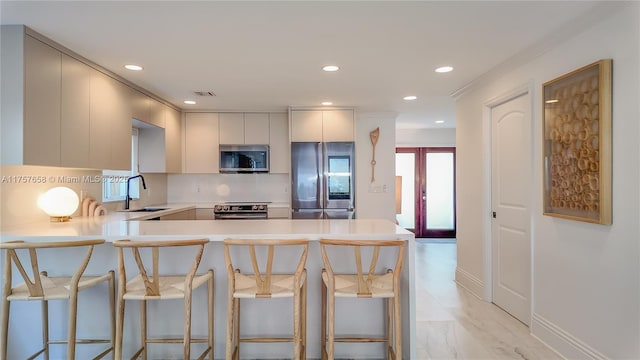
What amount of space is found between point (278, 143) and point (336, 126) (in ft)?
2.92

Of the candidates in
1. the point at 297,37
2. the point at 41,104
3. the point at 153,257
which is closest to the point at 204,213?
the point at 41,104

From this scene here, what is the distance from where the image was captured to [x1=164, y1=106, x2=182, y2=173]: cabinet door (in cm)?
463

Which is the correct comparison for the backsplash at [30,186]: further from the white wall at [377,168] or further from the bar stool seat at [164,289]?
the white wall at [377,168]

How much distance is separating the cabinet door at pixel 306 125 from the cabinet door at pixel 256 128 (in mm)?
462

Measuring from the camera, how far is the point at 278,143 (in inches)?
201

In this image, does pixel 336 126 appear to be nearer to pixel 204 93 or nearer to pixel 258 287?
pixel 204 93

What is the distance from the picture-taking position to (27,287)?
196 centimetres

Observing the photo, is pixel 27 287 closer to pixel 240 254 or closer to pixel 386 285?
pixel 240 254

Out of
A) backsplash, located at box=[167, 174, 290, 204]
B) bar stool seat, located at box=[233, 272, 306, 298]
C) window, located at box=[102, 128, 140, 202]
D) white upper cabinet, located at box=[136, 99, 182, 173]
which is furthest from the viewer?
backsplash, located at box=[167, 174, 290, 204]

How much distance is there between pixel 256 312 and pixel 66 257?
1352 millimetres

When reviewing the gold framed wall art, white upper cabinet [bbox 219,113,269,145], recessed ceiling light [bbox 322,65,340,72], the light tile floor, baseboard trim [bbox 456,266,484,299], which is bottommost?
the light tile floor

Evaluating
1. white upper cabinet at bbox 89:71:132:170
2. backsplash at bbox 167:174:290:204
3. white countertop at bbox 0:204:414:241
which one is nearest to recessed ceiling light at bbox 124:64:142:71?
white upper cabinet at bbox 89:71:132:170

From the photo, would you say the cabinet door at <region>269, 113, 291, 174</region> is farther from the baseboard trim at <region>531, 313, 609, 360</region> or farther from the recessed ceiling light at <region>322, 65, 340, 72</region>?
the baseboard trim at <region>531, 313, 609, 360</region>

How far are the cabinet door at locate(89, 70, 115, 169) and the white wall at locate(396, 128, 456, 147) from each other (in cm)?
544
